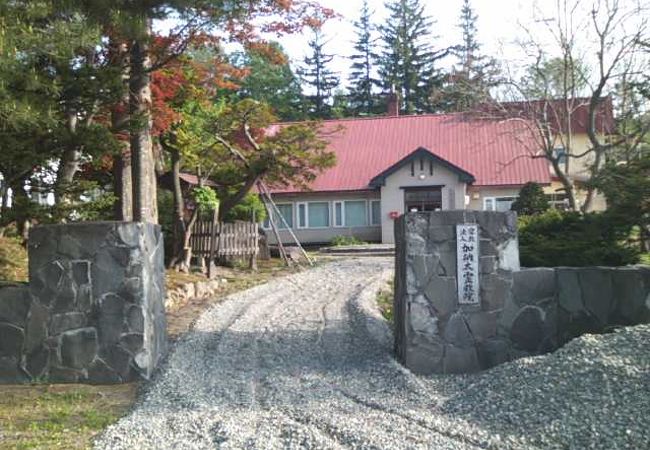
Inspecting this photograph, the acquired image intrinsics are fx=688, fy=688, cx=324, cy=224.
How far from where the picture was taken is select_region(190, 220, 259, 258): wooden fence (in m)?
16.1

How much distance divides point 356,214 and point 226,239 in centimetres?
1302

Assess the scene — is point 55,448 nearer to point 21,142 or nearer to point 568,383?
point 568,383

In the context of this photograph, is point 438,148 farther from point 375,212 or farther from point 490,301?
point 490,301

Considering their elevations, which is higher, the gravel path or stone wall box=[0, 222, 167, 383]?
stone wall box=[0, 222, 167, 383]

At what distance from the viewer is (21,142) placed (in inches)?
398

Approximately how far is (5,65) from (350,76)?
1825 inches

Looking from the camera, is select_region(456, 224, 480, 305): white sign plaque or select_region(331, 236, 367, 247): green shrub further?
select_region(331, 236, 367, 247): green shrub

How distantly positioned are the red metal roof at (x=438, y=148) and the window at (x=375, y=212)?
81 centimetres

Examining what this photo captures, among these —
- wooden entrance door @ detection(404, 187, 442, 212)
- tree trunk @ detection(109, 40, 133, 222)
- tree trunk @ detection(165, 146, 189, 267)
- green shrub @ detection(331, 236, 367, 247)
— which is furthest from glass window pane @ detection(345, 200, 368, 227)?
tree trunk @ detection(109, 40, 133, 222)

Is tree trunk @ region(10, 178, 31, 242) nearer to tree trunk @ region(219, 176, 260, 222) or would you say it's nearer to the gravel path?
the gravel path

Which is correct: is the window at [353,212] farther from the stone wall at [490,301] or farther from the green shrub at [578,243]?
the stone wall at [490,301]

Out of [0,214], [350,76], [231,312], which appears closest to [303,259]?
[231,312]

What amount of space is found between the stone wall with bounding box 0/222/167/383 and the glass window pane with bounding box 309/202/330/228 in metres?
22.0

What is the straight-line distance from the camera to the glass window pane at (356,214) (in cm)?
2909
